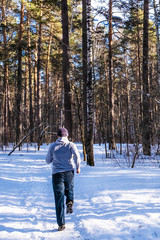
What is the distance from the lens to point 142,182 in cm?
588

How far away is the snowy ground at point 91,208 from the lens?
3432 mm

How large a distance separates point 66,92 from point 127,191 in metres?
6.97

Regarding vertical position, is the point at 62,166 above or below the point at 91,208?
above

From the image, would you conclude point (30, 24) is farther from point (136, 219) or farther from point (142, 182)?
point (136, 219)

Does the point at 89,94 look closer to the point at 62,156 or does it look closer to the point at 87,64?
the point at 87,64

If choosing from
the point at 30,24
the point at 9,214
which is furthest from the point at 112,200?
the point at 30,24

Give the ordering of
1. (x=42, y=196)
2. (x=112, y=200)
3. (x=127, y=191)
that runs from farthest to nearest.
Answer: (x=42, y=196)
(x=127, y=191)
(x=112, y=200)

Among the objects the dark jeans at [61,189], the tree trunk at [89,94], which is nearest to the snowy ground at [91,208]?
the dark jeans at [61,189]

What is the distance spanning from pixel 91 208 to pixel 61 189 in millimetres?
1182

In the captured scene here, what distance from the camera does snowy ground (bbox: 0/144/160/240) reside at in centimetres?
343

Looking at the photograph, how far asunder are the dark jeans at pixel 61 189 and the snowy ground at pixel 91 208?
0.91 ft

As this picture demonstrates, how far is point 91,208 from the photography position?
4570 mm

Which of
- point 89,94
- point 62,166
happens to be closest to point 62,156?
point 62,166

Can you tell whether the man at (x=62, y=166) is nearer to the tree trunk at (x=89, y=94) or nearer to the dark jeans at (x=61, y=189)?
the dark jeans at (x=61, y=189)
